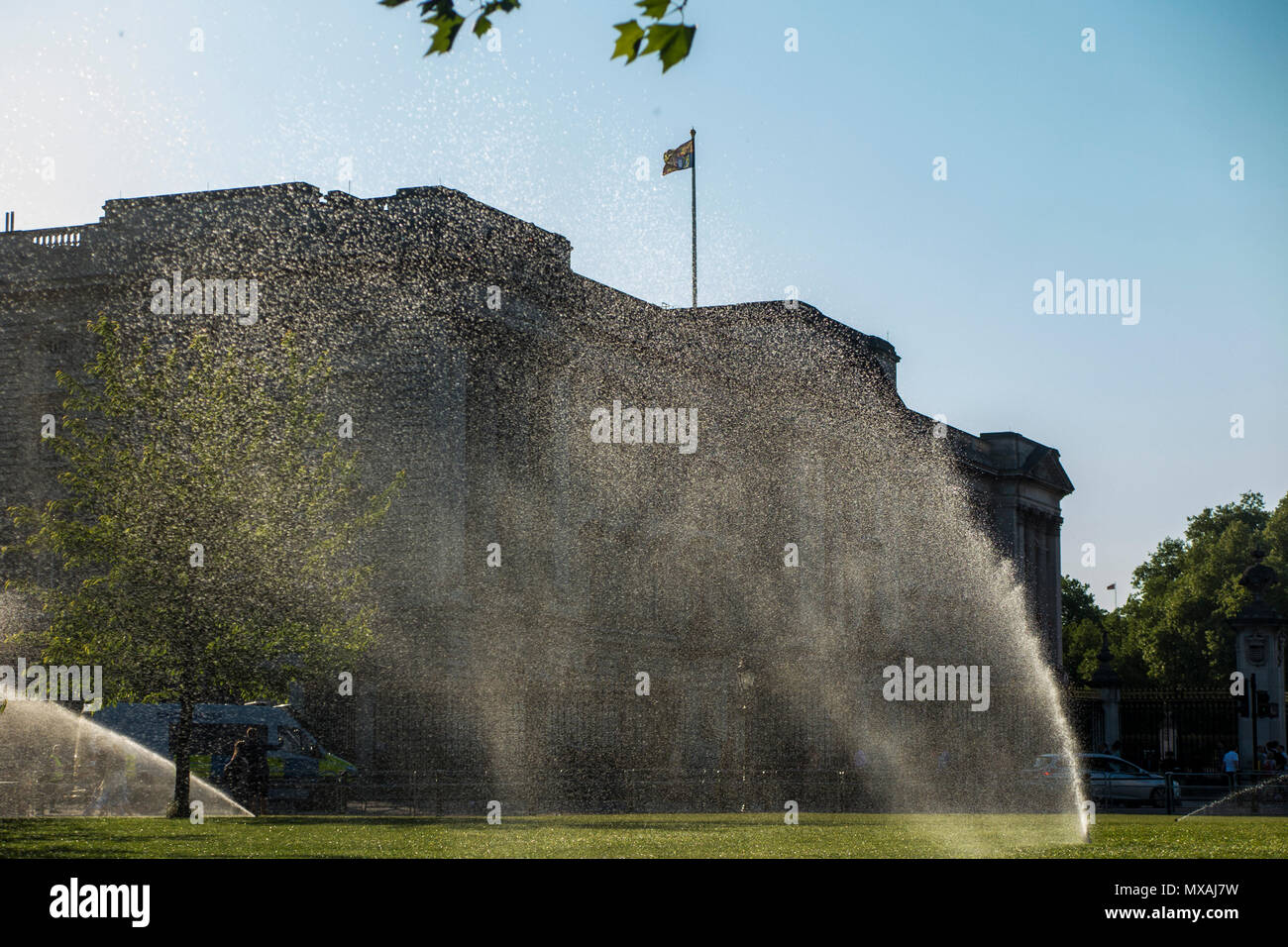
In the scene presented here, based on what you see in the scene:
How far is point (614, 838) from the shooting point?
76.7 ft

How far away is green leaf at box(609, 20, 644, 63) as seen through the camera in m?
6.77

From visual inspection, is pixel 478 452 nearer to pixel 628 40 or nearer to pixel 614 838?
pixel 614 838

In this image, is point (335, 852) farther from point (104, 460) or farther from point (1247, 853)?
point (104, 460)

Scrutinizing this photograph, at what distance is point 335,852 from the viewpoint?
18516 millimetres

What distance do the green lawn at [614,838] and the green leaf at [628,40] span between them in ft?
41.6

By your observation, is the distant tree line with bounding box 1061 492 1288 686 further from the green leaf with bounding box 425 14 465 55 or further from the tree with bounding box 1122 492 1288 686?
the green leaf with bounding box 425 14 465 55

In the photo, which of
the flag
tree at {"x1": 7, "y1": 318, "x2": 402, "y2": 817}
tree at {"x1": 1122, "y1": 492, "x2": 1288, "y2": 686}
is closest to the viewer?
tree at {"x1": 7, "y1": 318, "x2": 402, "y2": 817}

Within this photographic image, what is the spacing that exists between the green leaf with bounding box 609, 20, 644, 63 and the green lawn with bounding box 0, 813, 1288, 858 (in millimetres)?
12666

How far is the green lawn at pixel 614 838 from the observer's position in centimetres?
1919

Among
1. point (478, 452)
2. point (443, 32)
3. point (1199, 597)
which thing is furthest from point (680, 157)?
point (1199, 597)

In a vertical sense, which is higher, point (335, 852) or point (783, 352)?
point (783, 352)

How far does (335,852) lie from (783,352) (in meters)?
56.8

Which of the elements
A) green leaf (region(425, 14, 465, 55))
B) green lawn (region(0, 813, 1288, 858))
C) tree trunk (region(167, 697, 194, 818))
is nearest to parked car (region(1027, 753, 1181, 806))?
green lawn (region(0, 813, 1288, 858))
